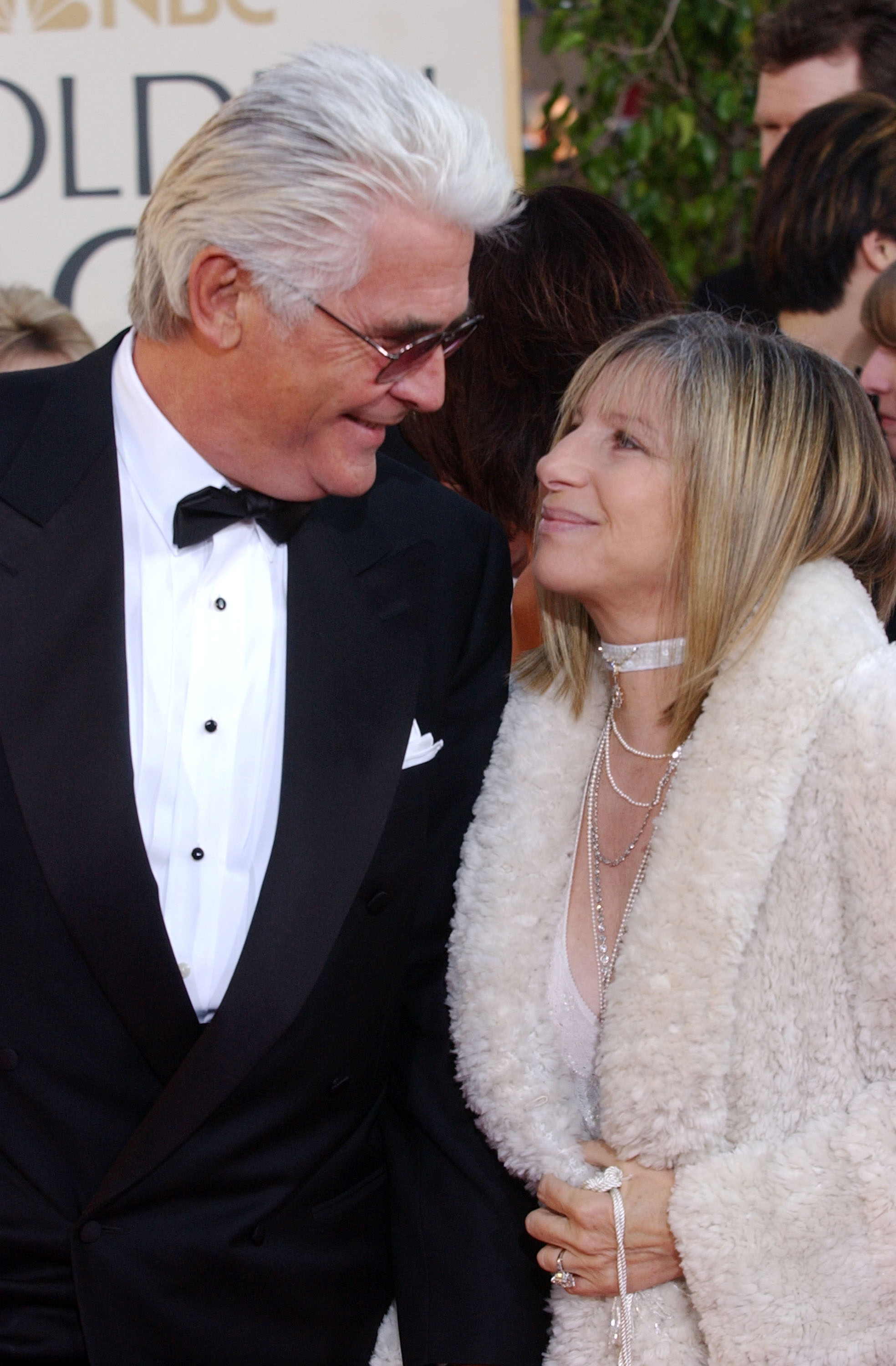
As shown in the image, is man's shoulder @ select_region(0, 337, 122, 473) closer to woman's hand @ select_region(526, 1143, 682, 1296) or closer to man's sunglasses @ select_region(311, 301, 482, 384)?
man's sunglasses @ select_region(311, 301, 482, 384)

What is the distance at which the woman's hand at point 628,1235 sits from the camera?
63.0 inches

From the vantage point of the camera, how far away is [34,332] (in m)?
2.86

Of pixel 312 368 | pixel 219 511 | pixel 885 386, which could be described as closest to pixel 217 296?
pixel 312 368

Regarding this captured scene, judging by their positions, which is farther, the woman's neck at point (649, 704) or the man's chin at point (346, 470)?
the woman's neck at point (649, 704)

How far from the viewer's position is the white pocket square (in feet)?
5.55

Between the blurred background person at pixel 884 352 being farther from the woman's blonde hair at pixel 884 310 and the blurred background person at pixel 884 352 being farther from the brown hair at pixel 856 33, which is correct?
the brown hair at pixel 856 33

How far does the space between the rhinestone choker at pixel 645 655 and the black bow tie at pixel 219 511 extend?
1.52 ft

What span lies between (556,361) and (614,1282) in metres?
1.22

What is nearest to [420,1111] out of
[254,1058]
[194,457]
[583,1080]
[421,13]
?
[583,1080]

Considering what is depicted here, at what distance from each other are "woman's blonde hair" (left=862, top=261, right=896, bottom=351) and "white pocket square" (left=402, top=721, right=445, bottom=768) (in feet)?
4.44

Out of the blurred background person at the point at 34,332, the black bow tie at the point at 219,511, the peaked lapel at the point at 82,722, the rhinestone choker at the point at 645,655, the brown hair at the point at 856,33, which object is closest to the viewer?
the peaked lapel at the point at 82,722

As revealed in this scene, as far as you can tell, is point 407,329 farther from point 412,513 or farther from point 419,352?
point 412,513

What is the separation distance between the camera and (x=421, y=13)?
121 inches

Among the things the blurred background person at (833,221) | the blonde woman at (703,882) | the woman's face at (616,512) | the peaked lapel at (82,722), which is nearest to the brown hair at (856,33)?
the blurred background person at (833,221)
